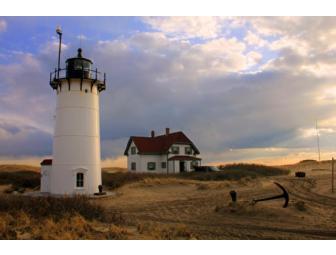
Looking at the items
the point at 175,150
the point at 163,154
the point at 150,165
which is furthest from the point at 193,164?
the point at 150,165

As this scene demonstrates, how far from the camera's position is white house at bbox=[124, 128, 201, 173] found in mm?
39625

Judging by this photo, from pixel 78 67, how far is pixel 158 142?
846 inches

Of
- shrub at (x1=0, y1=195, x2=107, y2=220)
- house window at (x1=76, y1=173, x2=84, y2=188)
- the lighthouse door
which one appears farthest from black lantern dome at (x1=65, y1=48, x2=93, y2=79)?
shrub at (x1=0, y1=195, x2=107, y2=220)

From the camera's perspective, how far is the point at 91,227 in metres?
9.75

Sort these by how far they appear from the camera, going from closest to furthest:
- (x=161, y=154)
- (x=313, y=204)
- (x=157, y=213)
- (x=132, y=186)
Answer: (x=157, y=213) < (x=313, y=204) < (x=132, y=186) < (x=161, y=154)

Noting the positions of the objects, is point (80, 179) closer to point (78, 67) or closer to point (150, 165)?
point (78, 67)

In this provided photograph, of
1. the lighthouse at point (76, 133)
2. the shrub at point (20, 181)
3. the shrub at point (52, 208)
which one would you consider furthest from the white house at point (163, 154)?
the shrub at point (52, 208)

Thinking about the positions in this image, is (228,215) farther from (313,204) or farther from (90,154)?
(90,154)

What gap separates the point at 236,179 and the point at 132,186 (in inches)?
421

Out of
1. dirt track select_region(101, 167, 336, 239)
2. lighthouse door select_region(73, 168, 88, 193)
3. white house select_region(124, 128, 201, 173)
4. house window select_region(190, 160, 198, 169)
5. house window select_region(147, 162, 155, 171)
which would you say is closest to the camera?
dirt track select_region(101, 167, 336, 239)

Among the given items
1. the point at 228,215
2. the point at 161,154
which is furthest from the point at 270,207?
the point at 161,154

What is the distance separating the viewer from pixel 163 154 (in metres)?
40.6

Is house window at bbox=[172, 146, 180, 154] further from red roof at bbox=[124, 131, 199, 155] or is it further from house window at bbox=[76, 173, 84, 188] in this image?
house window at bbox=[76, 173, 84, 188]
